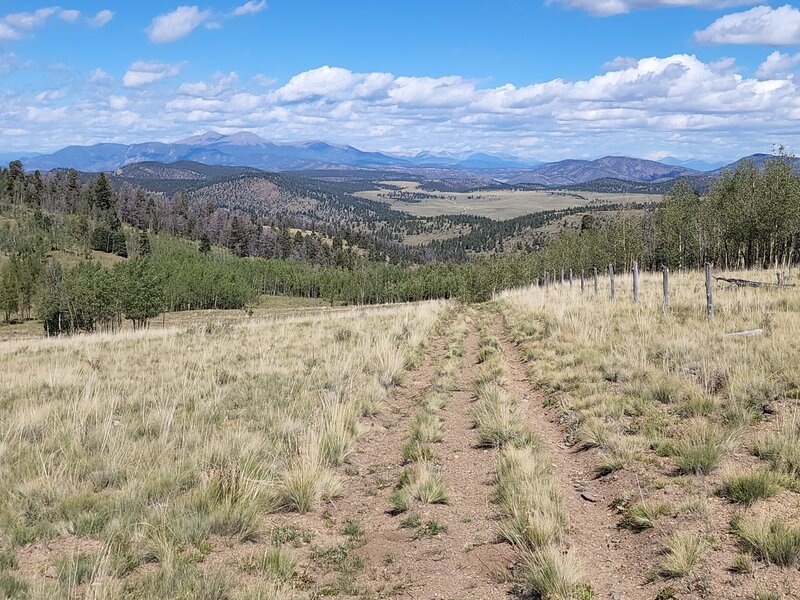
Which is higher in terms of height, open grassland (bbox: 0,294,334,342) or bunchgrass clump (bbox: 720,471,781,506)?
bunchgrass clump (bbox: 720,471,781,506)

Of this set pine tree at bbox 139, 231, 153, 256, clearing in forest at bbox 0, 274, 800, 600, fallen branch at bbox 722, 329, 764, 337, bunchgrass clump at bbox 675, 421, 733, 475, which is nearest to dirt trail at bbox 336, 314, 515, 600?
clearing in forest at bbox 0, 274, 800, 600

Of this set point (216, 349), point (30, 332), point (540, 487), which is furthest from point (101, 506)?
point (30, 332)

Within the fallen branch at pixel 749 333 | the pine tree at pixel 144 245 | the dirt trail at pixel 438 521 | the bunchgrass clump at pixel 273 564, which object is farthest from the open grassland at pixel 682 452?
the pine tree at pixel 144 245

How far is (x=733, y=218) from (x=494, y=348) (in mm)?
52700

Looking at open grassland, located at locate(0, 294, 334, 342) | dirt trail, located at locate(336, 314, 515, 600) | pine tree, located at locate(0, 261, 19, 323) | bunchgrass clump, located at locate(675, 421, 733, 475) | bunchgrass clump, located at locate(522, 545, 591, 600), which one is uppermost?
bunchgrass clump, located at locate(675, 421, 733, 475)

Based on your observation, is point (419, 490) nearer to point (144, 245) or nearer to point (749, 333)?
point (749, 333)

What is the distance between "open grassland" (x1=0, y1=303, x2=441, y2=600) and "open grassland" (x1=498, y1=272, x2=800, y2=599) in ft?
9.93

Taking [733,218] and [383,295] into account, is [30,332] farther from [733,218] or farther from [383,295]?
[733,218]

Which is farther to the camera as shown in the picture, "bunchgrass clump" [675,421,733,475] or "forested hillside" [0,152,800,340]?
"forested hillside" [0,152,800,340]

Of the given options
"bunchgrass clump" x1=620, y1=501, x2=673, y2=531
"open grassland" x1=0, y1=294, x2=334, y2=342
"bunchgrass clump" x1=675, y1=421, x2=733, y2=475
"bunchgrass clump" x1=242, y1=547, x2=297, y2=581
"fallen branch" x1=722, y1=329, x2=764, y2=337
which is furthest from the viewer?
"open grassland" x1=0, y1=294, x2=334, y2=342

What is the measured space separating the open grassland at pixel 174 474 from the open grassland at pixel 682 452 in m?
3.03

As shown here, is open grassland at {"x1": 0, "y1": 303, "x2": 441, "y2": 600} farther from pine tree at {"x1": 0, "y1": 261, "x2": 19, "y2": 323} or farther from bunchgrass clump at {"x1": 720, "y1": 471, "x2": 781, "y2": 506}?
pine tree at {"x1": 0, "y1": 261, "x2": 19, "y2": 323}

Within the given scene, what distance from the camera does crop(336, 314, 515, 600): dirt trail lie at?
16.5 ft

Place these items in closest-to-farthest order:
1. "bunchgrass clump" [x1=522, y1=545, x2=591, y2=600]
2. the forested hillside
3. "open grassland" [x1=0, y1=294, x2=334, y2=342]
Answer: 1. "bunchgrass clump" [x1=522, y1=545, x2=591, y2=600]
2. the forested hillside
3. "open grassland" [x1=0, y1=294, x2=334, y2=342]
